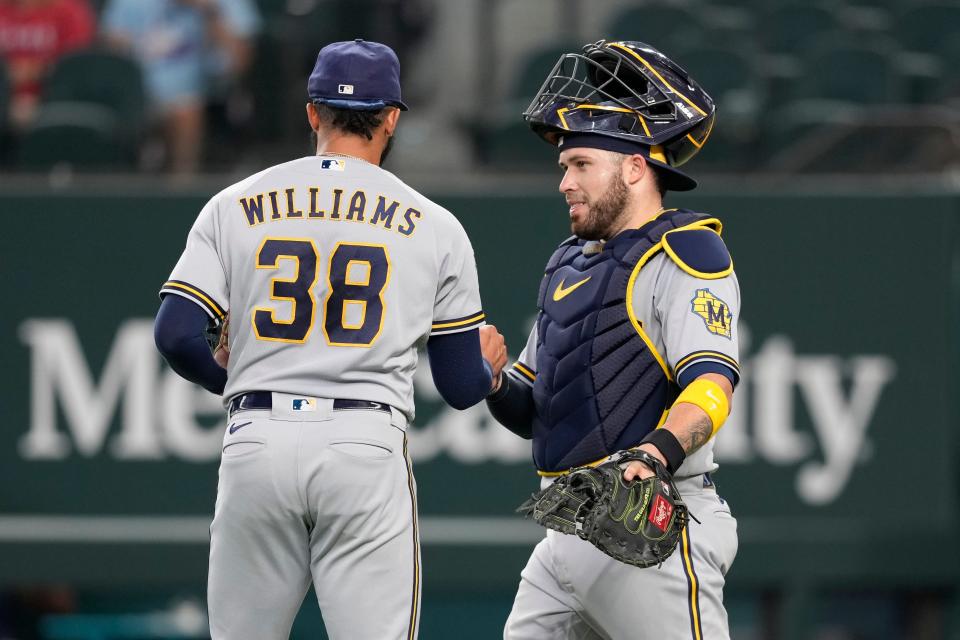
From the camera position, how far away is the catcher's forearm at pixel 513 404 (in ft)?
13.0

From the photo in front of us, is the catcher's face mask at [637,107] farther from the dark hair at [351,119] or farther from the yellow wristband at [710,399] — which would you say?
the yellow wristband at [710,399]

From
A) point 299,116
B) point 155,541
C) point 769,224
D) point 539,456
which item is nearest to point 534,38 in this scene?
point 299,116

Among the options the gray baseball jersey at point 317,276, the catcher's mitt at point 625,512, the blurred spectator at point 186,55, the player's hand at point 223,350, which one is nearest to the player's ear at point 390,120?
the gray baseball jersey at point 317,276

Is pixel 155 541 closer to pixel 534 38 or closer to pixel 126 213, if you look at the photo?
pixel 126 213

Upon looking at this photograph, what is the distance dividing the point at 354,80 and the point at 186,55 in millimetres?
4868

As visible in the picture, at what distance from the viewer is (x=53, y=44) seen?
336 inches

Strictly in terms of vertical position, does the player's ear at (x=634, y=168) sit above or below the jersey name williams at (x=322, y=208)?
above

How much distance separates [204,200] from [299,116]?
4.36 ft

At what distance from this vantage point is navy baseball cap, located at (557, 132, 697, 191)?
376 cm

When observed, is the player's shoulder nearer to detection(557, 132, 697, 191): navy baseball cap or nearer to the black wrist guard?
detection(557, 132, 697, 191): navy baseball cap

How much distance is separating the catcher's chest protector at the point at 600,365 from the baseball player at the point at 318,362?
0.38m

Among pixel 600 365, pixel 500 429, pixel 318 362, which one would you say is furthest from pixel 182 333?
pixel 500 429

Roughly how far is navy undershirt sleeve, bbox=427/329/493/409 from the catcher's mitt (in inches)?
16.6

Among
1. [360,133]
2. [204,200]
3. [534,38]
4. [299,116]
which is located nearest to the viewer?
[360,133]
